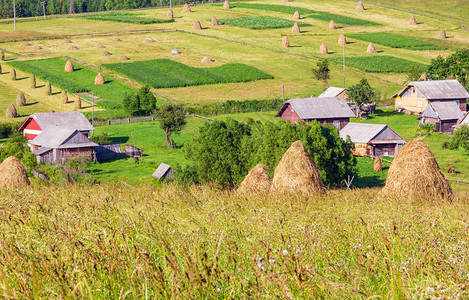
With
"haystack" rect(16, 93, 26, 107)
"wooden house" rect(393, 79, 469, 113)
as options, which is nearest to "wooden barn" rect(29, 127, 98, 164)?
"haystack" rect(16, 93, 26, 107)

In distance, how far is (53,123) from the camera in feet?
190

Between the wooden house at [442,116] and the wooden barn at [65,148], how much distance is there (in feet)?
132

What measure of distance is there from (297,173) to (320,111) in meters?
46.1

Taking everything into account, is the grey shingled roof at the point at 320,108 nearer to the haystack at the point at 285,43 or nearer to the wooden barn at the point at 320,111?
the wooden barn at the point at 320,111

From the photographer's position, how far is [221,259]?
230 inches

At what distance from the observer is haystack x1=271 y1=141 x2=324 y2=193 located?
1939cm

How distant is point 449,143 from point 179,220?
177 feet

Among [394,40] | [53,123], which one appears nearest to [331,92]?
[53,123]

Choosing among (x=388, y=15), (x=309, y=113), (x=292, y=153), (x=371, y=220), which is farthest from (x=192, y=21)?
(x=371, y=220)

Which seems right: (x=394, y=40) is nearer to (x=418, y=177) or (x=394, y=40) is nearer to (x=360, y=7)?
(x=360, y=7)

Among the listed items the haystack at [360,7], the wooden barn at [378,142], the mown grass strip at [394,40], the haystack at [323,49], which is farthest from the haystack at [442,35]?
the wooden barn at [378,142]

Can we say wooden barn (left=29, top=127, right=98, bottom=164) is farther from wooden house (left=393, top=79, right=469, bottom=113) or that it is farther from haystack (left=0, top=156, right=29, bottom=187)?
wooden house (left=393, top=79, right=469, bottom=113)

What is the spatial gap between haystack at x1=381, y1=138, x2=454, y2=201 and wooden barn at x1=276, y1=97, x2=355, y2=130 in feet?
152

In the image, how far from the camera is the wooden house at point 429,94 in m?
74.4
